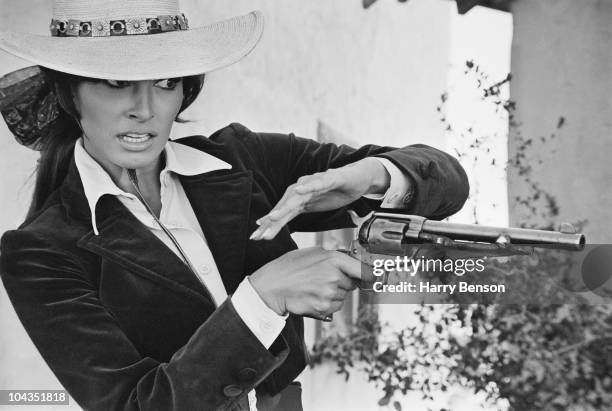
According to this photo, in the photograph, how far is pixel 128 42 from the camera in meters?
1.01

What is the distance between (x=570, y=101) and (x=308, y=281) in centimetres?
129

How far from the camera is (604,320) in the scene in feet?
5.99

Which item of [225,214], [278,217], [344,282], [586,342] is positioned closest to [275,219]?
[278,217]

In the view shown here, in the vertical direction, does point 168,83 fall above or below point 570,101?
below

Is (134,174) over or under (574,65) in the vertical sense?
under

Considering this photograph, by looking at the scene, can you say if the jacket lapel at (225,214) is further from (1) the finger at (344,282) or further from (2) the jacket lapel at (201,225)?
(1) the finger at (344,282)

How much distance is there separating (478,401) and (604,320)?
0.38 m

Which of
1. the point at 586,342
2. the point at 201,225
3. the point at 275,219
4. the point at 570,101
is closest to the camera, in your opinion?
the point at 275,219

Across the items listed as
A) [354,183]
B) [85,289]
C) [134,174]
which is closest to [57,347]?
[85,289]

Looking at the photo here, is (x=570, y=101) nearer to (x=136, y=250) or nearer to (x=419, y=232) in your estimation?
(x=419, y=232)

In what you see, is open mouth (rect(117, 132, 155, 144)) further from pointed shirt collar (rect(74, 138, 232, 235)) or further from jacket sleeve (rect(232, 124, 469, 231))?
jacket sleeve (rect(232, 124, 469, 231))

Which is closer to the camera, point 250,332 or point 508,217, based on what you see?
point 250,332

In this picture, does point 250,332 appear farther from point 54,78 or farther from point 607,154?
point 607,154

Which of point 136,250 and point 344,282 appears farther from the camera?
point 136,250
